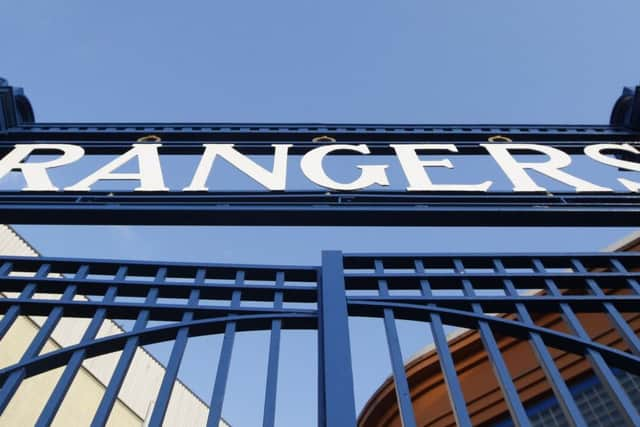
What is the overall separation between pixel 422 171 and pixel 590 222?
1501mm

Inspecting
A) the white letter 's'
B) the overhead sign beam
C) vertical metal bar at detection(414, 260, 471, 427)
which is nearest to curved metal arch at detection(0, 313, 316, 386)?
vertical metal bar at detection(414, 260, 471, 427)

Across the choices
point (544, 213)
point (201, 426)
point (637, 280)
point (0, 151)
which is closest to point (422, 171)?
point (544, 213)

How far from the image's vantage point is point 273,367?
123 inches

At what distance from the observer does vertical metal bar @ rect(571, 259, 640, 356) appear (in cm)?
337

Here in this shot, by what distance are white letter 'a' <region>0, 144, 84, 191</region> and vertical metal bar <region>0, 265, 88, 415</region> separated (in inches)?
60.9

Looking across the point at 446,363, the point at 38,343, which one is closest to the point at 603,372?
the point at 446,363

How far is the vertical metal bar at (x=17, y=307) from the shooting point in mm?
3447

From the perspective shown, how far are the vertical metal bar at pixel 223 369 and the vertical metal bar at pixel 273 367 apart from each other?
22cm

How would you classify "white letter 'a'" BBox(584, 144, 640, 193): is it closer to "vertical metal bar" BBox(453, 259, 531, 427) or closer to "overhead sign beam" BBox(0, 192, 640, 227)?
"overhead sign beam" BBox(0, 192, 640, 227)

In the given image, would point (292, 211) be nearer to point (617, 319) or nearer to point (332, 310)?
point (332, 310)

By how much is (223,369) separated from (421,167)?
3133 mm

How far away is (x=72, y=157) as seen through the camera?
5793mm

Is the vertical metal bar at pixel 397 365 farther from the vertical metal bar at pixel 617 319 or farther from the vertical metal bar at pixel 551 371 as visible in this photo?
the vertical metal bar at pixel 617 319

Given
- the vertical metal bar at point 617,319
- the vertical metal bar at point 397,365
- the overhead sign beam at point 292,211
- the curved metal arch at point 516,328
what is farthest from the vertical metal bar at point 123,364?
the vertical metal bar at point 617,319
